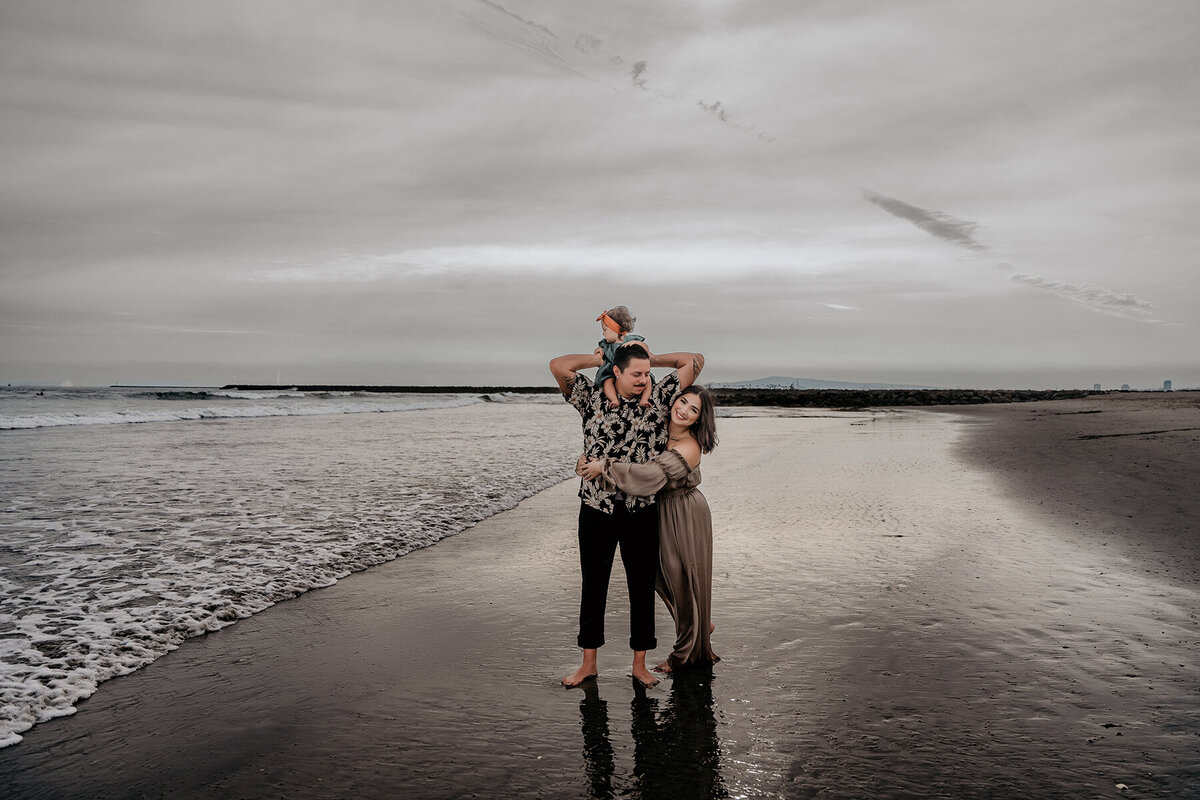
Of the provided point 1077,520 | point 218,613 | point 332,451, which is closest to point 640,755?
point 218,613

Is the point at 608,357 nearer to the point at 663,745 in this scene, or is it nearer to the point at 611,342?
the point at 611,342

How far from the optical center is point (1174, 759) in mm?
3475

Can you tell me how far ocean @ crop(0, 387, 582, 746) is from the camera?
543 centimetres

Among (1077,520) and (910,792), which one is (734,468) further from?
(910,792)

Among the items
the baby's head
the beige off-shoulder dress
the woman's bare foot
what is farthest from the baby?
the woman's bare foot

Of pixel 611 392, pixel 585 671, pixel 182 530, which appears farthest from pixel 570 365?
pixel 182 530

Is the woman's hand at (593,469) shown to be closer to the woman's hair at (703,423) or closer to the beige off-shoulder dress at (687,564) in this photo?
the beige off-shoulder dress at (687,564)

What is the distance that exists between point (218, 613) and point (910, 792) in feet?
17.5

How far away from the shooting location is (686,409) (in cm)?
458

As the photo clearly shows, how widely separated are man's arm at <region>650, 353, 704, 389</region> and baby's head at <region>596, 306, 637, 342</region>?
26 centimetres

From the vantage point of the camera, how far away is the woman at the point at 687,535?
4633 millimetres

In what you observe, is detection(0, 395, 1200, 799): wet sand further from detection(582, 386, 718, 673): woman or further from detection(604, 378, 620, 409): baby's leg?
detection(604, 378, 620, 409): baby's leg

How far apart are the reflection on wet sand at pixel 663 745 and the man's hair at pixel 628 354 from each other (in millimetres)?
1939

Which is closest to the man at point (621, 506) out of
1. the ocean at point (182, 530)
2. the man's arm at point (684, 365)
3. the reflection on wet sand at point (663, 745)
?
the man's arm at point (684, 365)
